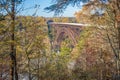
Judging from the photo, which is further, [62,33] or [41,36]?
[62,33]

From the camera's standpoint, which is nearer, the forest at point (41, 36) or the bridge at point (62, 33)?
the forest at point (41, 36)

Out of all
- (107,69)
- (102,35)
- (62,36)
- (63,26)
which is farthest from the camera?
(62,36)

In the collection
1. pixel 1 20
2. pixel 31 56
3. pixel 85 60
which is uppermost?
pixel 1 20

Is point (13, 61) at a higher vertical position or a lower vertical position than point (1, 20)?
lower

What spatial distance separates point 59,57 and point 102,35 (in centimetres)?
926

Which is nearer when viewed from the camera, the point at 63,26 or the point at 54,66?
the point at 54,66

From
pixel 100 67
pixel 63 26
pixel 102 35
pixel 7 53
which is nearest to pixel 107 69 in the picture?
pixel 100 67

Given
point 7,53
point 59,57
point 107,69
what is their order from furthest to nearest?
1. point 59,57
2. point 107,69
3. point 7,53

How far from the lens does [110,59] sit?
15.5 m

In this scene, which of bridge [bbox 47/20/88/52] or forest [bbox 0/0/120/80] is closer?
forest [bbox 0/0/120/80]

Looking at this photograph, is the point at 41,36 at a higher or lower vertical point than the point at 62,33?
higher

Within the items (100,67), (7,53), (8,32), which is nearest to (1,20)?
(8,32)

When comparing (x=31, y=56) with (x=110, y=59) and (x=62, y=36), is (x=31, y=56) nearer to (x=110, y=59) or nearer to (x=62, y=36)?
(x=110, y=59)

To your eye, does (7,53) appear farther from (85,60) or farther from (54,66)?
(85,60)
